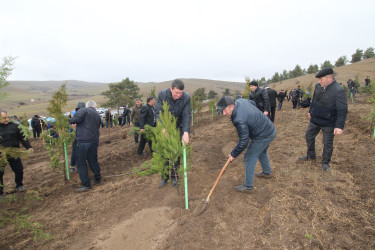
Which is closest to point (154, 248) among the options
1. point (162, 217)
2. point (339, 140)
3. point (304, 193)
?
point (162, 217)

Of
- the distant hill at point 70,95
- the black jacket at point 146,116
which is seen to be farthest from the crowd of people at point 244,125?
the distant hill at point 70,95

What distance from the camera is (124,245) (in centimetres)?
304

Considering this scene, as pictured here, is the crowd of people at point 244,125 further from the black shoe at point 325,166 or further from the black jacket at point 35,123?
the black jacket at point 35,123

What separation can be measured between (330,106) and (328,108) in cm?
5

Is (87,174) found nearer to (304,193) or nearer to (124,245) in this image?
(124,245)

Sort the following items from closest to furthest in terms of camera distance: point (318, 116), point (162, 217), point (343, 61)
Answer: point (162, 217) → point (318, 116) → point (343, 61)

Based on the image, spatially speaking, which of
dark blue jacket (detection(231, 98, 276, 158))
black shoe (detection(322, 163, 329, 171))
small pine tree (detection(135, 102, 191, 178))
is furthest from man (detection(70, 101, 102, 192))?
black shoe (detection(322, 163, 329, 171))

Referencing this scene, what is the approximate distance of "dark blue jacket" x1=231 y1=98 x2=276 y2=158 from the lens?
3.48 meters

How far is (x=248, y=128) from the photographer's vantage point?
3.71 m

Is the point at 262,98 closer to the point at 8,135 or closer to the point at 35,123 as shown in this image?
the point at 8,135

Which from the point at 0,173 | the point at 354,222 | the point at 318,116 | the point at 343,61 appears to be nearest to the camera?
the point at 354,222

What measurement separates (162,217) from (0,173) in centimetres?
446

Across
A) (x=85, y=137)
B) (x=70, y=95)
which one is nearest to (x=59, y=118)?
(x=85, y=137)

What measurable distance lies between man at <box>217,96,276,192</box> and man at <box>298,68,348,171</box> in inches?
60.7
